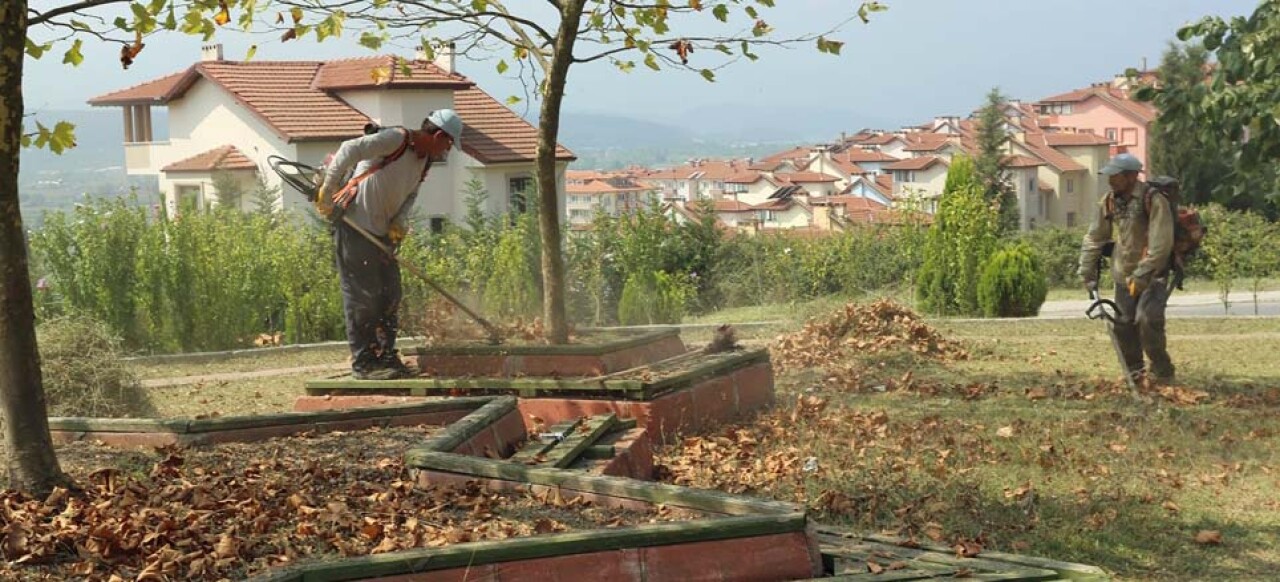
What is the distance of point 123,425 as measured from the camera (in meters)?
Answer: 8.62

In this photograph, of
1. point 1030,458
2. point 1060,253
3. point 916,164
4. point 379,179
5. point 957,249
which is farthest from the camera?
point 916,164

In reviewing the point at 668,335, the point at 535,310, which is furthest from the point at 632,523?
the point at 535,310

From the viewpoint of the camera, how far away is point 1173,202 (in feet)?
41.4

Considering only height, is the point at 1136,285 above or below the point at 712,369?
above

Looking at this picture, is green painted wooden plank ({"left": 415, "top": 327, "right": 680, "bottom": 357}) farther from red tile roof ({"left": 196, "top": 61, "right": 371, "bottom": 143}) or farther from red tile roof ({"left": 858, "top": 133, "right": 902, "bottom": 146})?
red tile roof ({"left": 858, "top": 133, "right": 902, "bottom": 146})

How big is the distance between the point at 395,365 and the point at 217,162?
136 ft

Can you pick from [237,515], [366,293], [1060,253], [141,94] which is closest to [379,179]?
[366,293]

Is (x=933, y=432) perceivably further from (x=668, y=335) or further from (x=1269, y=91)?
(x=1269, y=91)

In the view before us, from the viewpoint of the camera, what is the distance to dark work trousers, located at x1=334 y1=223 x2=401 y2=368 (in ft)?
37.1

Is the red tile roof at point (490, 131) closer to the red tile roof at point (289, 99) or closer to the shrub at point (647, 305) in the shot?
the red tile roof at point (289, 99)

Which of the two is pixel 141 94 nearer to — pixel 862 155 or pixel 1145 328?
pixel 1145 328

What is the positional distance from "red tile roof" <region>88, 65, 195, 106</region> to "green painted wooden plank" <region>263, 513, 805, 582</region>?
56791mm

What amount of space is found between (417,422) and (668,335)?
3.90m

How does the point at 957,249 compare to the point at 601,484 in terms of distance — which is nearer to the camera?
the point at 601,484
